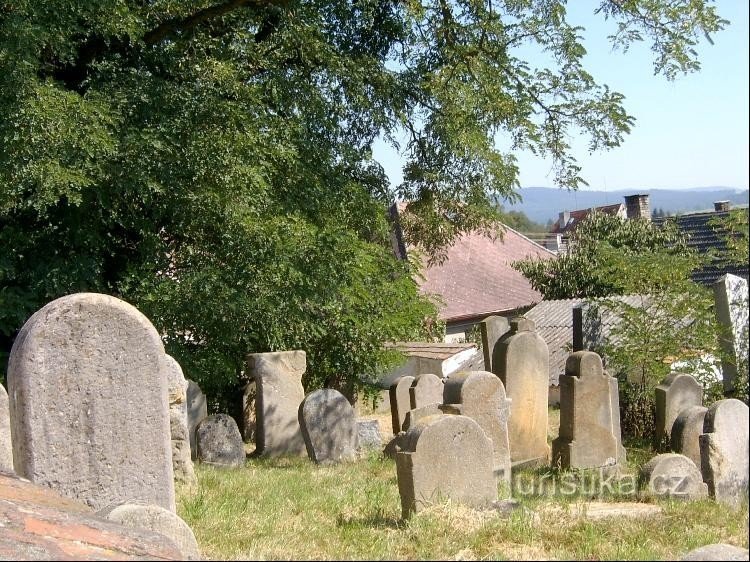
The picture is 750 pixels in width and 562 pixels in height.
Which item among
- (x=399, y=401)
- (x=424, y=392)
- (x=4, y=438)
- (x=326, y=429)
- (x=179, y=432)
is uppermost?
(x=4, y=438)

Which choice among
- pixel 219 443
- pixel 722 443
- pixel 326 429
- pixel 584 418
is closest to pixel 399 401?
pixel 326 429

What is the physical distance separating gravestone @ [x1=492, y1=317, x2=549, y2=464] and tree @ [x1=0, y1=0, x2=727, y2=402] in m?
3.60

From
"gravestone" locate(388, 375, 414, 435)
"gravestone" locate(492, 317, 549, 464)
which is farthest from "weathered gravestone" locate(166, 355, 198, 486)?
"gravestone" locate(388, 375, 414, 435)

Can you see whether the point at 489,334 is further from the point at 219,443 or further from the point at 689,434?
the point at 219,443

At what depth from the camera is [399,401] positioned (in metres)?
14.0

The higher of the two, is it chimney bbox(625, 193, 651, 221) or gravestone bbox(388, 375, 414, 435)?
chimney bbox(625, 193, 651, 221)

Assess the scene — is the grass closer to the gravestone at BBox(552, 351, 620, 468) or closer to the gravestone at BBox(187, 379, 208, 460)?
the gravestone at BBox(552, 351, 620, 468)

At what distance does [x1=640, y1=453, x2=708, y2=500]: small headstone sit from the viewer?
8039mm

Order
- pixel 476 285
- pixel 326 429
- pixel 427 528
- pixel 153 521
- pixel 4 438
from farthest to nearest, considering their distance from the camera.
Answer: pixel 476 285 → pixel 326 429 → pixel 4 438 → pixel 427 528 → pixel 153 521

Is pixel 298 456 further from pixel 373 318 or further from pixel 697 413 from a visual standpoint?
pixel 697 413

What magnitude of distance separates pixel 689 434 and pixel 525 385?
78.6 inches

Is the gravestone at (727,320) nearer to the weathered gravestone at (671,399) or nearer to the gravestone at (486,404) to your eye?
the weathered gravestone at (671,399)

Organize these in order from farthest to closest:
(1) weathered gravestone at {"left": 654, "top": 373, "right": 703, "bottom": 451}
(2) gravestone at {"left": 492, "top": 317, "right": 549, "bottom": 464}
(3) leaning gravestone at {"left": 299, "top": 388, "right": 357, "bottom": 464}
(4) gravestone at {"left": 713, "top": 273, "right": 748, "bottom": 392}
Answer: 1. (3) leaning gravestone at {"left": 299, "top": 388, "right": 357, "bottom": 464}
2. (1) weathered gravestone at {"left": 654, "top": 373, "right": 703, "bottom": 451}
3. (4) gravestone at {"left": 713, "top": 273, "right": 748, "bottom": 392}
4. (2) gravestone at {"left": 492, "top": 317, "right": 549, "bottom": 464}

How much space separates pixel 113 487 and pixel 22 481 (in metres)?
0.58
